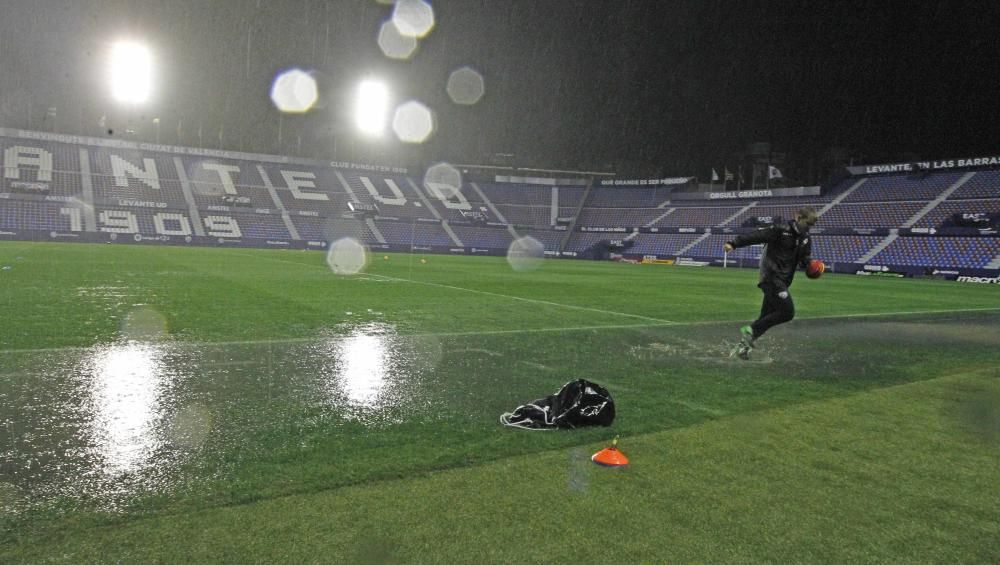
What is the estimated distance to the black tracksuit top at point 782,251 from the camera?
322 inches

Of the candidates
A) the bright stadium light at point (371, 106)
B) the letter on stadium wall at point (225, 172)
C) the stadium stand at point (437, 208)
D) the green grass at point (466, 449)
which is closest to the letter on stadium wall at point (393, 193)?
the stadium stand at point (437, 208)

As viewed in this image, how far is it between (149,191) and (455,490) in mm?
68555

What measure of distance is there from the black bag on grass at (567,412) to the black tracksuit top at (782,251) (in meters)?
4.37

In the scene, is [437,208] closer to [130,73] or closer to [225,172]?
[225,172]

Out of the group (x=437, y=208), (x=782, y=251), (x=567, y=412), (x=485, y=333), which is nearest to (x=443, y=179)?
(x=437, y=208)

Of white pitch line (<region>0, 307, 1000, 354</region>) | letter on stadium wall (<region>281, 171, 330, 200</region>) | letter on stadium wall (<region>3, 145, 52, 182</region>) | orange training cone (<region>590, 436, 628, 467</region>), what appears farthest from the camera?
letter on stadium wall (<region>281, 171, 330, 200</region>)

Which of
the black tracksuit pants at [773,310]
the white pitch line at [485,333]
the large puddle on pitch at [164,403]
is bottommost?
the white pitch line at [485,333]

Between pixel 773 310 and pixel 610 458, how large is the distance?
5.70 m

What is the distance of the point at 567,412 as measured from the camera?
4672 mm

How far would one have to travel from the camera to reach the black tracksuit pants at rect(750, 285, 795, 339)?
8.32 m

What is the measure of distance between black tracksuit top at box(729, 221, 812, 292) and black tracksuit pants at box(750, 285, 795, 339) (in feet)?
0.33

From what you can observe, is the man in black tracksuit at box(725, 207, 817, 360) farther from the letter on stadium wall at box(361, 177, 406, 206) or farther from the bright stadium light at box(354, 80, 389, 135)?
the letter on stadium wall at box(361, 177, 406, 206)

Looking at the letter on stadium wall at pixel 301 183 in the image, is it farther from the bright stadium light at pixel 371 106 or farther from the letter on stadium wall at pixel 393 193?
the bright stadium light at pixel 371 106

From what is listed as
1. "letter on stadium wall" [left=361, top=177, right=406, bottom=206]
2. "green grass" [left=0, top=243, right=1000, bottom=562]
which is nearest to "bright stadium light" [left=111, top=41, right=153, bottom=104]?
"letter on stadium wall" [left=361, top=177, right=406, bottom=206]
